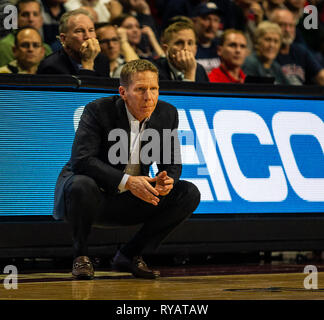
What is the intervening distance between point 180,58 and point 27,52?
1.57 meters

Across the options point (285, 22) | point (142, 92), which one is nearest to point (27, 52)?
point (142, 92)

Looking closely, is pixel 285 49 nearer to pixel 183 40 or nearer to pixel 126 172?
pixel 183 40

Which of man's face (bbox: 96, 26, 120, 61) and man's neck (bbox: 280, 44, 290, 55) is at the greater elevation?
man's neck (bbox: 280, 44, 290, 55)

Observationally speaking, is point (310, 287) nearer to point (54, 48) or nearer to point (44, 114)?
point (44, 114)

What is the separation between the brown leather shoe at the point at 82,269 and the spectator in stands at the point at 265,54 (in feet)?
14.8

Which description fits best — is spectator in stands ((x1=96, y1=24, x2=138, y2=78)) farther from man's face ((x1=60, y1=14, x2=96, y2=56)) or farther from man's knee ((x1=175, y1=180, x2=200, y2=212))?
man's knee ((x1=175, y1=180, x2=200, y2=212))

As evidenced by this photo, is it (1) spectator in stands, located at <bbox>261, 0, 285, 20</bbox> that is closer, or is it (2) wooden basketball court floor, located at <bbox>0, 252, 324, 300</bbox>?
(2) wooden basketball court floor, located at <bbox>0, 252, 324, 300</bbox>

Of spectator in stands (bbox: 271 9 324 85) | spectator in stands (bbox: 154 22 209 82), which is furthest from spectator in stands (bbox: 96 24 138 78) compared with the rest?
spectator in stands (bbox: 271 9 324 85)

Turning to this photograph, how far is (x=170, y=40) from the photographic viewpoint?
7.99 metres

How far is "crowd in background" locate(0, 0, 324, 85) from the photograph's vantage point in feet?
23.7

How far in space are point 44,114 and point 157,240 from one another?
4.66 ft

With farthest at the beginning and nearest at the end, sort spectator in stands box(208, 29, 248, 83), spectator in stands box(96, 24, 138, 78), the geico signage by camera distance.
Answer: spectator in stands box(208, 29, 248, 83) < spectator in stands box(96, 24, 138, 78) < the geico signage

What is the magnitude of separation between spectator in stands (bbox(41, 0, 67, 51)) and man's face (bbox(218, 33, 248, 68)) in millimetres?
1950

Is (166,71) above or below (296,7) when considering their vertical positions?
below
